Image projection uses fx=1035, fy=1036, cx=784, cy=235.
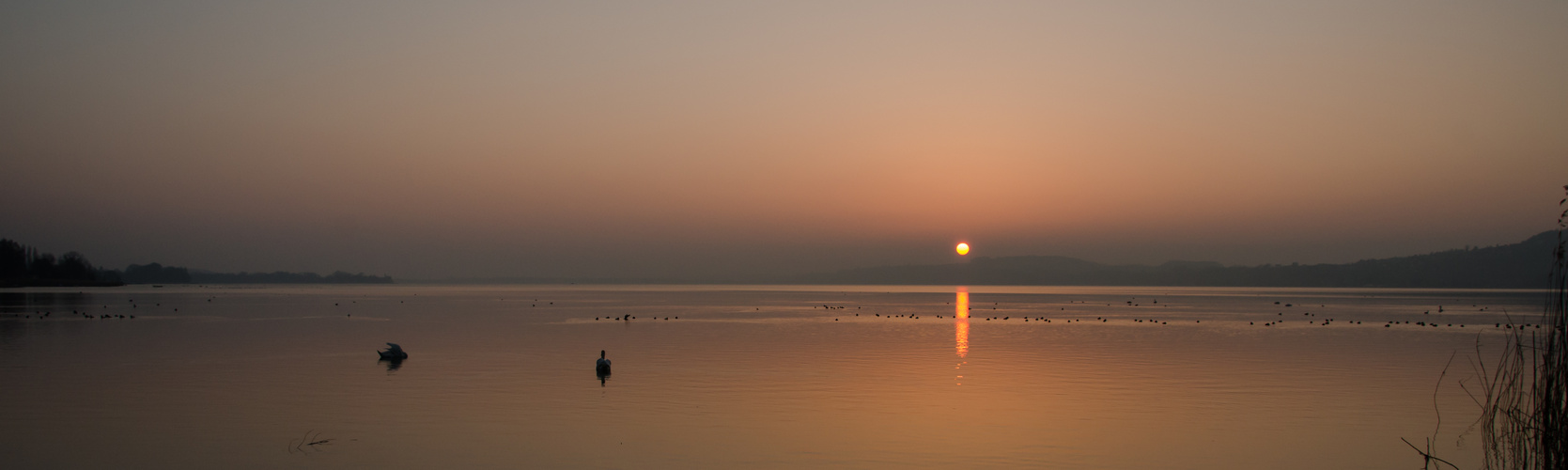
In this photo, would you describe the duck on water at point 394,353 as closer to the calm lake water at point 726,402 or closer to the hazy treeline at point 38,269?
the calm lake water at point 726,402

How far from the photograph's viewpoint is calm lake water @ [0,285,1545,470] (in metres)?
13.1

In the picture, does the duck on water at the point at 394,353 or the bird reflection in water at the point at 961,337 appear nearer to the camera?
the duck on water at the point at 394,353


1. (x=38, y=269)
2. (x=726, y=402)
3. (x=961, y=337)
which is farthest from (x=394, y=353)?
(x=38, y=269)

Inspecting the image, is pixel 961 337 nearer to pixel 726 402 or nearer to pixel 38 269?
pixel 726 402

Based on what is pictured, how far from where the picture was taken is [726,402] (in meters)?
17.9

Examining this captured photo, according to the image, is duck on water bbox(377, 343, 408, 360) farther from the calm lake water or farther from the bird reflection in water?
the bird reflection in water

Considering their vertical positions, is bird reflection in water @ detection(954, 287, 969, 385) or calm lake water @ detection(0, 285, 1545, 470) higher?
bird reflection in water @ detection(954, 287, 969, 385)

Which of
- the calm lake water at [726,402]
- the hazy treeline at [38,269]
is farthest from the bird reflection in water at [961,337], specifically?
the hazy treeline at [38,269]

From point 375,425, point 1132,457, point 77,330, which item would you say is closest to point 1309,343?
point 1132,457

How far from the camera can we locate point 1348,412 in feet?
55.9

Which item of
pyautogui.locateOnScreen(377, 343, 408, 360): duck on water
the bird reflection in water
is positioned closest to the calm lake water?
the bird reflection in water

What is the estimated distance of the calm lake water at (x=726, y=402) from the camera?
43.0 ft

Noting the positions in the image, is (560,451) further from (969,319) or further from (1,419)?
(969,319)

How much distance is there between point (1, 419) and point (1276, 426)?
18.9 metres
